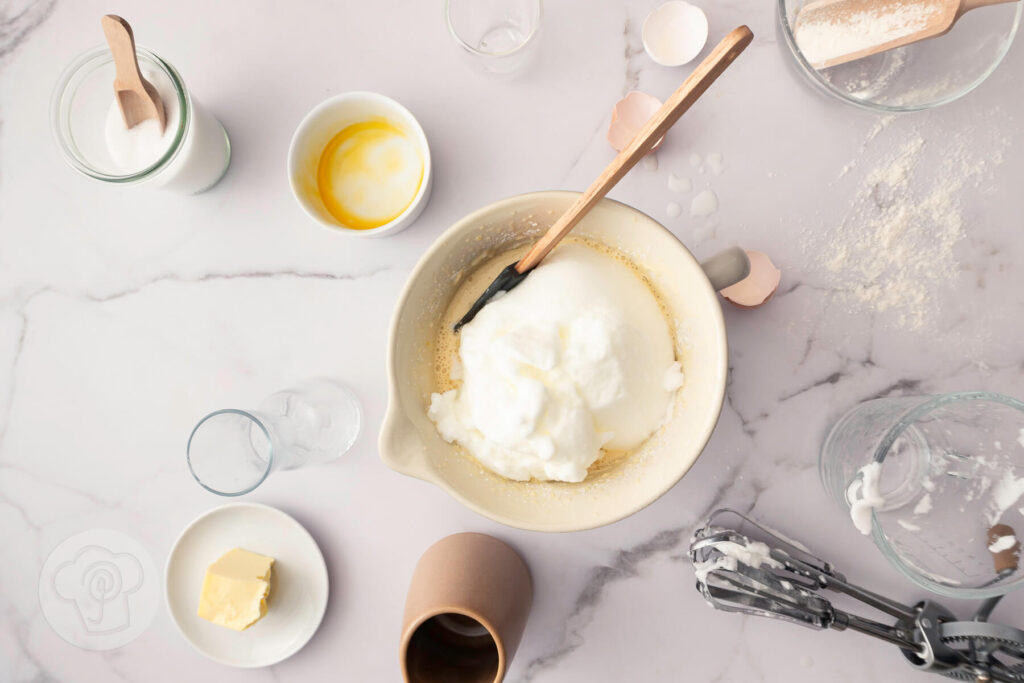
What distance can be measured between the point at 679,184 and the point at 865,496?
54 centimetres

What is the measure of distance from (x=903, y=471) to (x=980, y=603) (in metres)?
0.25

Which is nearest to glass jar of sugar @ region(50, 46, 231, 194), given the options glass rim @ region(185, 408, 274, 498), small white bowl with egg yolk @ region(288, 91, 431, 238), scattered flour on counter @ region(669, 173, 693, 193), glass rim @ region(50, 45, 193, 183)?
glass rim @ region(50, 45, 193, 183)

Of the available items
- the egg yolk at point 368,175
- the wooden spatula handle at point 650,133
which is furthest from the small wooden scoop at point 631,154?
the egg yolk at point 368,175

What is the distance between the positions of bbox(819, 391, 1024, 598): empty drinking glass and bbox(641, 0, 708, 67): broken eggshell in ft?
2.04

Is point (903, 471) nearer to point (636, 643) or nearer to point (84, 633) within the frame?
point (636, 643)

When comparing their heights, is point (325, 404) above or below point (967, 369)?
below

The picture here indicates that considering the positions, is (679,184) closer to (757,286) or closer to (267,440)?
(757,286)

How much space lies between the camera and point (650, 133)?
76 centimetres

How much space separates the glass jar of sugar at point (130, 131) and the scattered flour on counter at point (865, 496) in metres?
1.09

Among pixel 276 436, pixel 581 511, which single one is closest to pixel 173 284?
pixel 276 436

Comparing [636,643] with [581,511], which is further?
[636,643]

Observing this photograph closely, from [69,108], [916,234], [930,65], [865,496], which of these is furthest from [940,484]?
[69,108]

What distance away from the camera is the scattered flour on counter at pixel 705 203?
3.67 ft

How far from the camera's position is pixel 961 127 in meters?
1.11
